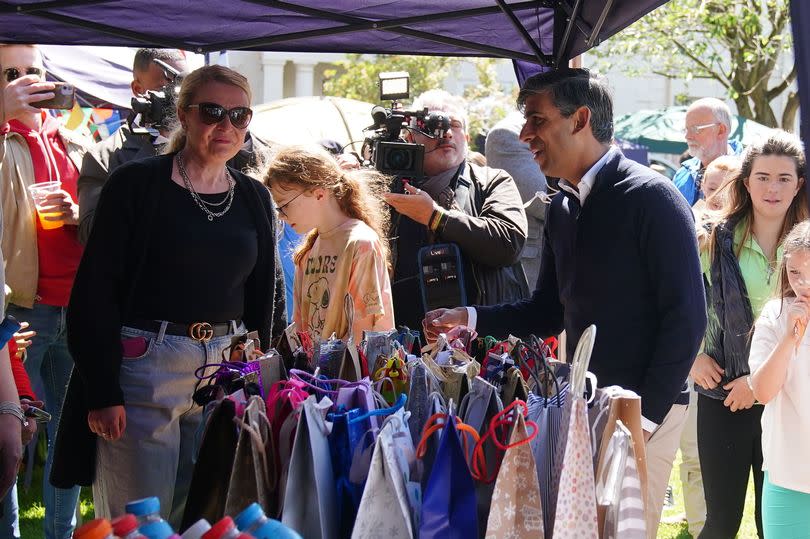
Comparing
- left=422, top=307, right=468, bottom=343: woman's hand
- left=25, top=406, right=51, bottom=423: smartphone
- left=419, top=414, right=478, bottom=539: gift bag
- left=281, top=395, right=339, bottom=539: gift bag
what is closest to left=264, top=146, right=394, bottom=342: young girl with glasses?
left=422, top=307, right=468, bottom=343: woman's hand

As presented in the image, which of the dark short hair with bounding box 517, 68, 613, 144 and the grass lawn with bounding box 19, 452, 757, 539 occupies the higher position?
the dark short hair with bounding box 517, 68, 613, 144

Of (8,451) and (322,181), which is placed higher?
(322,181)

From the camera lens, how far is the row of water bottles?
1430mm

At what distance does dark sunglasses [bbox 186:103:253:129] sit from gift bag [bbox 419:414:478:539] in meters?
1.60

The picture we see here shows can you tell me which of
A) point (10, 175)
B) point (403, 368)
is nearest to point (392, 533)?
point (403, 368)

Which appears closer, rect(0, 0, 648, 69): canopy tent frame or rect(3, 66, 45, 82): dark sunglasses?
rect(0, 0, 648, 69): canopy tent frame

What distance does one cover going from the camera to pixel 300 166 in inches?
153

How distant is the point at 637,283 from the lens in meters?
2.96

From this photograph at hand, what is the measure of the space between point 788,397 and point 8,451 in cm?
250

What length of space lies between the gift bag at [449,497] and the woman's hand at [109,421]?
1.33 metres

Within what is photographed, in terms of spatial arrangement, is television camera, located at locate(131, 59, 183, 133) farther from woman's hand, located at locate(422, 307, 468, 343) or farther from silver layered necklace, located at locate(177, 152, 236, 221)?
woman's hand, located at locate(422, 307, 468, 343)

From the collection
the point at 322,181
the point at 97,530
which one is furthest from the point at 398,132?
the point at 97,530

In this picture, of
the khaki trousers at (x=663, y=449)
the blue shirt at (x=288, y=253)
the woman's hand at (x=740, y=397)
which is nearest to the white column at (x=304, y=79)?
the blue shirt at (x=288, y=253)

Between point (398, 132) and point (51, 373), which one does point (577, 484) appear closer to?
point (398, 132)
